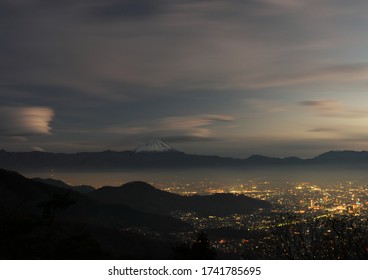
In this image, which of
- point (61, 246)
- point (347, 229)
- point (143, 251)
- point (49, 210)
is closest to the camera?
point (347, 229)

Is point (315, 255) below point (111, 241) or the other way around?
the other way around

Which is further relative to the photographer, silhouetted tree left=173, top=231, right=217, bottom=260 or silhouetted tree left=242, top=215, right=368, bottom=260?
silhouetted tree left=173, top=231, right=217, bottom=260

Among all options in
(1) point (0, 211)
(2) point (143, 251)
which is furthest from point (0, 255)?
(2) point (143, 251)

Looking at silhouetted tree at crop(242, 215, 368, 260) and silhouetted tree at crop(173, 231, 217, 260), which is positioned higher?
silhouetted tree at crop(242, 215, 368, 260)

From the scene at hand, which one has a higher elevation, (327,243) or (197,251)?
(327,243)

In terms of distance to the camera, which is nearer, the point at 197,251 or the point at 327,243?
the point at 327,243

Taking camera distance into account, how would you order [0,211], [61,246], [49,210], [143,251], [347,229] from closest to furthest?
[347,229] < [0,211] < [61,246] < [49,210] < [143,251]

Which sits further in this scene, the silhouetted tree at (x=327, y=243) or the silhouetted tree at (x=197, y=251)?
the silhouetted tree at (x=197, y=251)

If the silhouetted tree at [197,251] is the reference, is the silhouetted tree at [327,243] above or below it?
above

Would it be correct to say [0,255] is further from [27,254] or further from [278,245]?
[278,245]

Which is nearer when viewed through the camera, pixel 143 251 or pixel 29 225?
pixel 29 225
